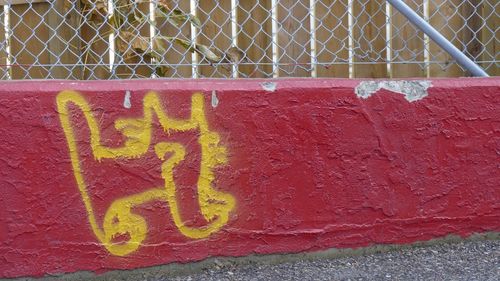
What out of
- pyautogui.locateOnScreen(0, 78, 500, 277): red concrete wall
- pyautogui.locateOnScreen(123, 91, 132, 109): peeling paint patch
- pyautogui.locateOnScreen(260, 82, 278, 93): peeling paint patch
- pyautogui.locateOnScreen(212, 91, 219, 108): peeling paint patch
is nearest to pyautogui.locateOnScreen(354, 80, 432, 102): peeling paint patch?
Answer: pyautogui.locateOnScreen(0, 78, 500, 277): red concrete wall

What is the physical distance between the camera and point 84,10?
384 cm

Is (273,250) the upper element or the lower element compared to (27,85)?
lower

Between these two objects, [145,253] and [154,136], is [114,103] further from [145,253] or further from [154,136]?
[145,253]

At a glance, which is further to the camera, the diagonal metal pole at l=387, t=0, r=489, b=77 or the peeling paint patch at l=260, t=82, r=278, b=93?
the diagonal metal pole at l=387, t=0, r=489, b=77

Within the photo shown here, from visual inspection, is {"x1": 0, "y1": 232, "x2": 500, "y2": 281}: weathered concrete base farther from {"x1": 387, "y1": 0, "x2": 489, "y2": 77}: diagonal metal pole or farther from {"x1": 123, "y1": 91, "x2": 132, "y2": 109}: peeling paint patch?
{"x1": 387, "y1": 0, "x2": 489, "y2": 77}: diagonal metal pole

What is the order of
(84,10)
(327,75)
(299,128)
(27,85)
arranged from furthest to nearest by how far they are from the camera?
(327,75) < (84,10) < (299,128) < (27,85)

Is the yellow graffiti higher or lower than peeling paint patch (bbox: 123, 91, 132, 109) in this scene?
lower

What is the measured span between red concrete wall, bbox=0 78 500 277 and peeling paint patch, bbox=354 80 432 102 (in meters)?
0.01

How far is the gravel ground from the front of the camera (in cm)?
347

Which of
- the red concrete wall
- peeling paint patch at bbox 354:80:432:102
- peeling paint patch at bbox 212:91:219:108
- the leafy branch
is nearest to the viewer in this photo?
the red concrete wall

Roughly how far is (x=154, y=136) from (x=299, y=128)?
0.65m

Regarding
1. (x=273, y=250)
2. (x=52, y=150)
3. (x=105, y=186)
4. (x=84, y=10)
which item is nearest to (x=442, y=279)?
(x=273, y=250)

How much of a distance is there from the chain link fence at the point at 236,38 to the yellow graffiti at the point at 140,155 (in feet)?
1.17

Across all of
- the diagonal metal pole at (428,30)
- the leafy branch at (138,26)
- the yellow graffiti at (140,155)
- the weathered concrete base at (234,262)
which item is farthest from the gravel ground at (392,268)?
the leafy branch at (138,26)
